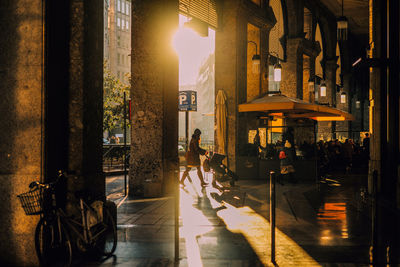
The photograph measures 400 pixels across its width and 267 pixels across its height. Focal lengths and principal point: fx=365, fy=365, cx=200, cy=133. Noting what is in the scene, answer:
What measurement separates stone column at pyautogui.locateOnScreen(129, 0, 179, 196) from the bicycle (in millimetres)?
4765

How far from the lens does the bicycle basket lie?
162 inches

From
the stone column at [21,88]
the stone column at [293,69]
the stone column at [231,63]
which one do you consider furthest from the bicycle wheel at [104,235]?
the stone column at [293,69]

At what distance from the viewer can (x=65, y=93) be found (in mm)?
5148

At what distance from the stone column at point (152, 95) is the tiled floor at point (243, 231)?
0.92 m

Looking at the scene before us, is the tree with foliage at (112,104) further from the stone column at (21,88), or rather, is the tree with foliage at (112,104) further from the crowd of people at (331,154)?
the stone column at (21,88)

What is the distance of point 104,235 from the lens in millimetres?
5047

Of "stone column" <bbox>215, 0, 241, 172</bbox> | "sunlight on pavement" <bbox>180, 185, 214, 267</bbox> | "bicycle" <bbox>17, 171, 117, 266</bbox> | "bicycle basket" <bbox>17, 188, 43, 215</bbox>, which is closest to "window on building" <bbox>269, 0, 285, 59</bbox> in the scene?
"stone column" <bbox>215, 0, 241, 172</bbox>

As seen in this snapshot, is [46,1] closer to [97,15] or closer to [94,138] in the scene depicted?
[97,15]

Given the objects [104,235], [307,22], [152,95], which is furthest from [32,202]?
[307,22]

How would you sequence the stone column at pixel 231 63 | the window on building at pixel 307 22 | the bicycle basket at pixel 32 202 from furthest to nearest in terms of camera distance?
the window on building at pixel 307 22 < the stone column at pixel 231 63 < the bicycle basket at pixel 32 202

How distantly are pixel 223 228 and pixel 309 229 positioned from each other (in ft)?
4.86

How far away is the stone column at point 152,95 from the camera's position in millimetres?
9695

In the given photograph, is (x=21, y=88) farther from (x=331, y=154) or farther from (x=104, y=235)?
(x=331, y=154)

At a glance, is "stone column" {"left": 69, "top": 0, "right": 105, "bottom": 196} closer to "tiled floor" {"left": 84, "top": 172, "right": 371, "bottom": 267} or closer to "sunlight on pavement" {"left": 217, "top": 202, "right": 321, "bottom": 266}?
"tiled floor" {"left": 84, "top": 172, "right": 371, "bottom": 267}
